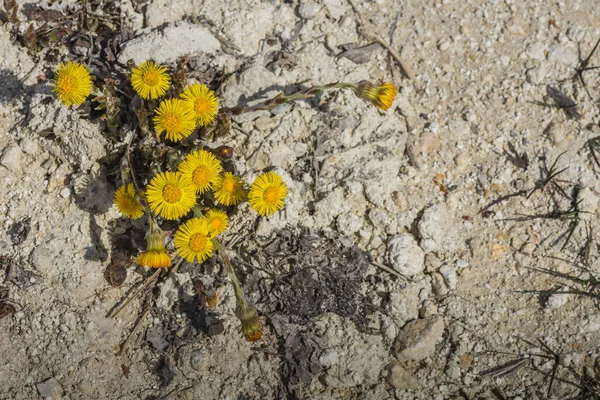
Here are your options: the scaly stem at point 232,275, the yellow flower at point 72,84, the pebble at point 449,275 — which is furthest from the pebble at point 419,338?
the yellow flower at point 72,84

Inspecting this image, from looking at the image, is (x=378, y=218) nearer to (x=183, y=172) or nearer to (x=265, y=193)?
(x=265, y=193)

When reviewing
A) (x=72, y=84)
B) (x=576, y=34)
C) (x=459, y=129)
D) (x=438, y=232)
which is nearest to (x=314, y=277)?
(x=438, y=232)

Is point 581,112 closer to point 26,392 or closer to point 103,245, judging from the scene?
point 103,245

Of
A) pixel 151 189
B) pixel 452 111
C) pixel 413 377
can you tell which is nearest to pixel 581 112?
pixel 452 111

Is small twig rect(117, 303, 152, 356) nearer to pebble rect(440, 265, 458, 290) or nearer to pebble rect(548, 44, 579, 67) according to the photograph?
pebble rect(440, 265, 458, 290)

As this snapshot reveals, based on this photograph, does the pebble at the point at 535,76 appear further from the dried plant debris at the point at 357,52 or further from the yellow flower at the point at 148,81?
the yellow flower at the point at 148,81

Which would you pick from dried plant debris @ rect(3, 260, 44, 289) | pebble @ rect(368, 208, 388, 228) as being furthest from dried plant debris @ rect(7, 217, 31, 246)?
pebble @ rect(368, 208, 388, 228)
